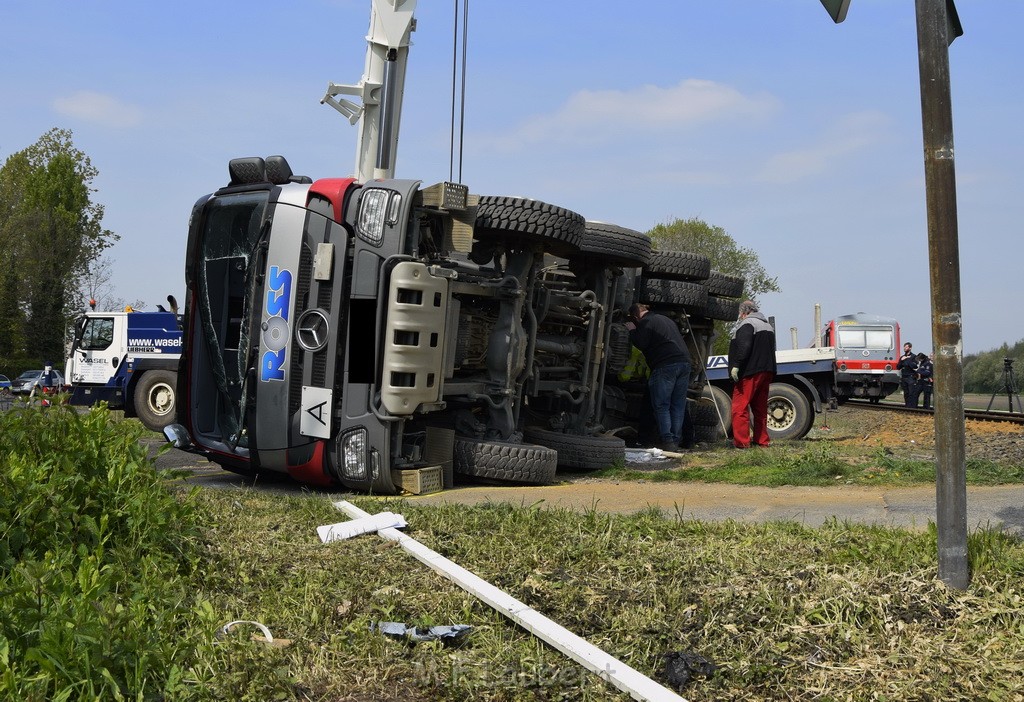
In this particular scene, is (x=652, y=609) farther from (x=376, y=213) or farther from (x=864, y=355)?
(x=864, y=355)

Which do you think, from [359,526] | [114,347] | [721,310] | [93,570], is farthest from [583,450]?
[114,347]

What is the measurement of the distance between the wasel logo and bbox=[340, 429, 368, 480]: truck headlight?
0.65m

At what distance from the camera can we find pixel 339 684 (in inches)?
116

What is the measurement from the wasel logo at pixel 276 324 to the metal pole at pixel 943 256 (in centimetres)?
452

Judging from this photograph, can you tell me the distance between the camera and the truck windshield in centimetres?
745

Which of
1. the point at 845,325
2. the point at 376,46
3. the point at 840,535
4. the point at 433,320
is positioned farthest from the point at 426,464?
the point at 845,325

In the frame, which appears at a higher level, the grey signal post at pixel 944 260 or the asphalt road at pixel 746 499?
the grey signal post at pixel 944 260

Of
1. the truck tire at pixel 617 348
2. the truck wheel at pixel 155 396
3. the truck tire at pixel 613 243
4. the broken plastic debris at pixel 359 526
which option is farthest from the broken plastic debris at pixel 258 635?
the truck wheel at pixel 155 396

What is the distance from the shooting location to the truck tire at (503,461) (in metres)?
7.26

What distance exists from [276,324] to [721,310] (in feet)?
22.6

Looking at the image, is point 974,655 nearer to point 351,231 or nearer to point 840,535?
point 840,535

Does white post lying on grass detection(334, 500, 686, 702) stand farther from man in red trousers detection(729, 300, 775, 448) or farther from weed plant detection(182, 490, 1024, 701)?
man in red trousers detection(729, 300, 775, 448)

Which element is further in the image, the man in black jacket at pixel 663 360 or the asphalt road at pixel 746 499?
the man in black jacket at pixel 663 360

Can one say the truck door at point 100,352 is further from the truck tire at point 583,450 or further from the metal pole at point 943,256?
the metal pole at point 943,256
